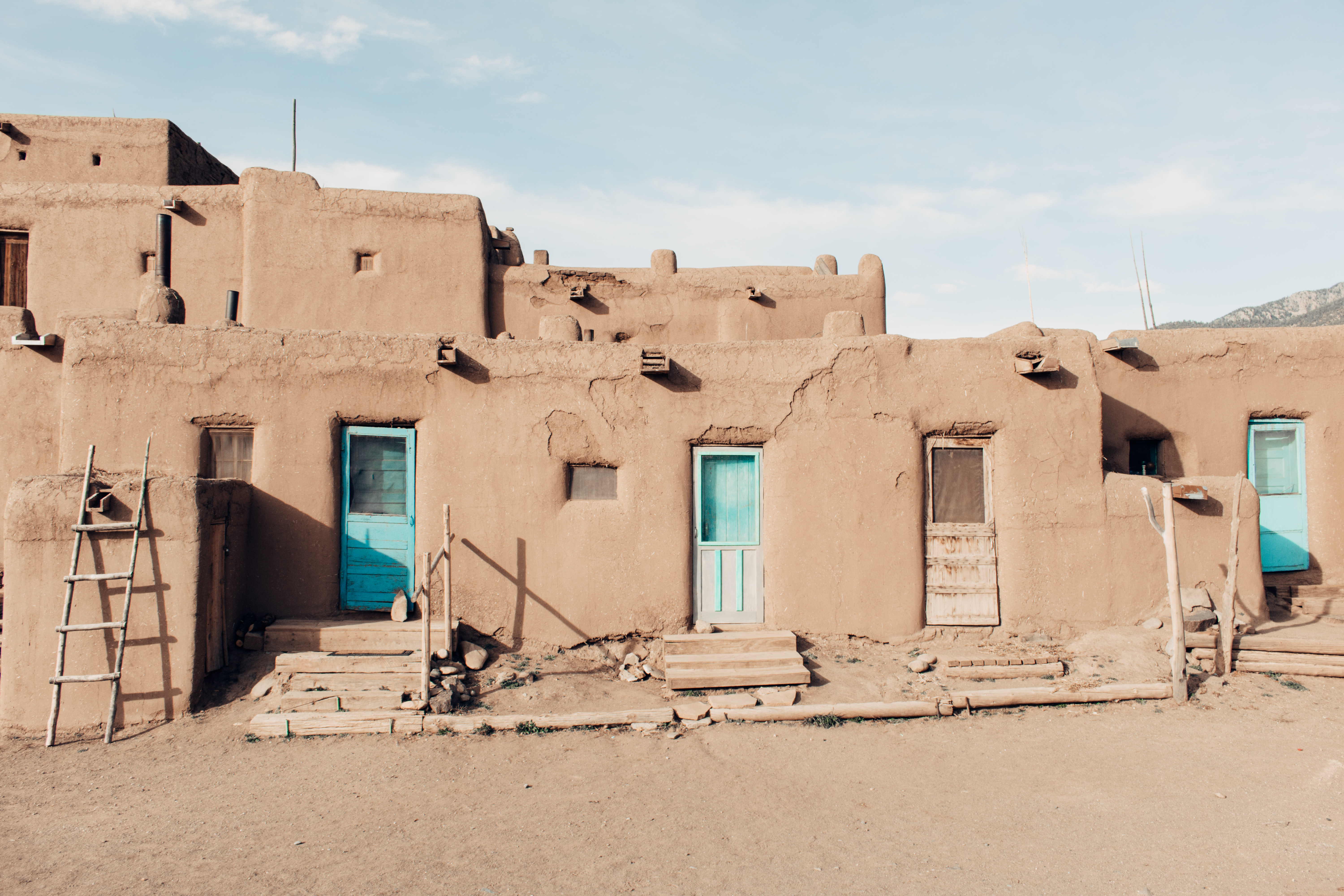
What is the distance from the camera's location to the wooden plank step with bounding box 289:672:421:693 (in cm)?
740

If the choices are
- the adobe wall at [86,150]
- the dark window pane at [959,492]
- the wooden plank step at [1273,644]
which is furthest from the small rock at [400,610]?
the adobe wall at [86,150]

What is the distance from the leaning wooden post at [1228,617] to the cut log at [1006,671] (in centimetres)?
149

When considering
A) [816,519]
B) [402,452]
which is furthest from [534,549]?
[816,519]

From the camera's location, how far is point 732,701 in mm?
7453

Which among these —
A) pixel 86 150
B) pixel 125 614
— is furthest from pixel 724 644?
pixel 86 150

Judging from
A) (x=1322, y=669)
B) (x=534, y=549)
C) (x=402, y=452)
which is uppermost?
(x=402, y=452)

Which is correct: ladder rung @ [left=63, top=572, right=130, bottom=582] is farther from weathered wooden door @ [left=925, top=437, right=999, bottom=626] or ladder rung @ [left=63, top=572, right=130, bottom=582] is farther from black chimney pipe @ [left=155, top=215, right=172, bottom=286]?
weathered wooden door @ [left=925, top=437, right=999, bottom=626]

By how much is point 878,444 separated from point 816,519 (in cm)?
108

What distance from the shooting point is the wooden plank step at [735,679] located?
773 centimetres

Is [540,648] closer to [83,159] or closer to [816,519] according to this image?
[816,519]

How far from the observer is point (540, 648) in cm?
841

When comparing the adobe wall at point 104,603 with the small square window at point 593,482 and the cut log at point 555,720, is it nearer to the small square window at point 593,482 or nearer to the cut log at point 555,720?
the cut log at point 555,720

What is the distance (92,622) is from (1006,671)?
8.63 m

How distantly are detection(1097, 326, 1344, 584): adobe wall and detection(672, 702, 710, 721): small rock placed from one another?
6140 millimetres
